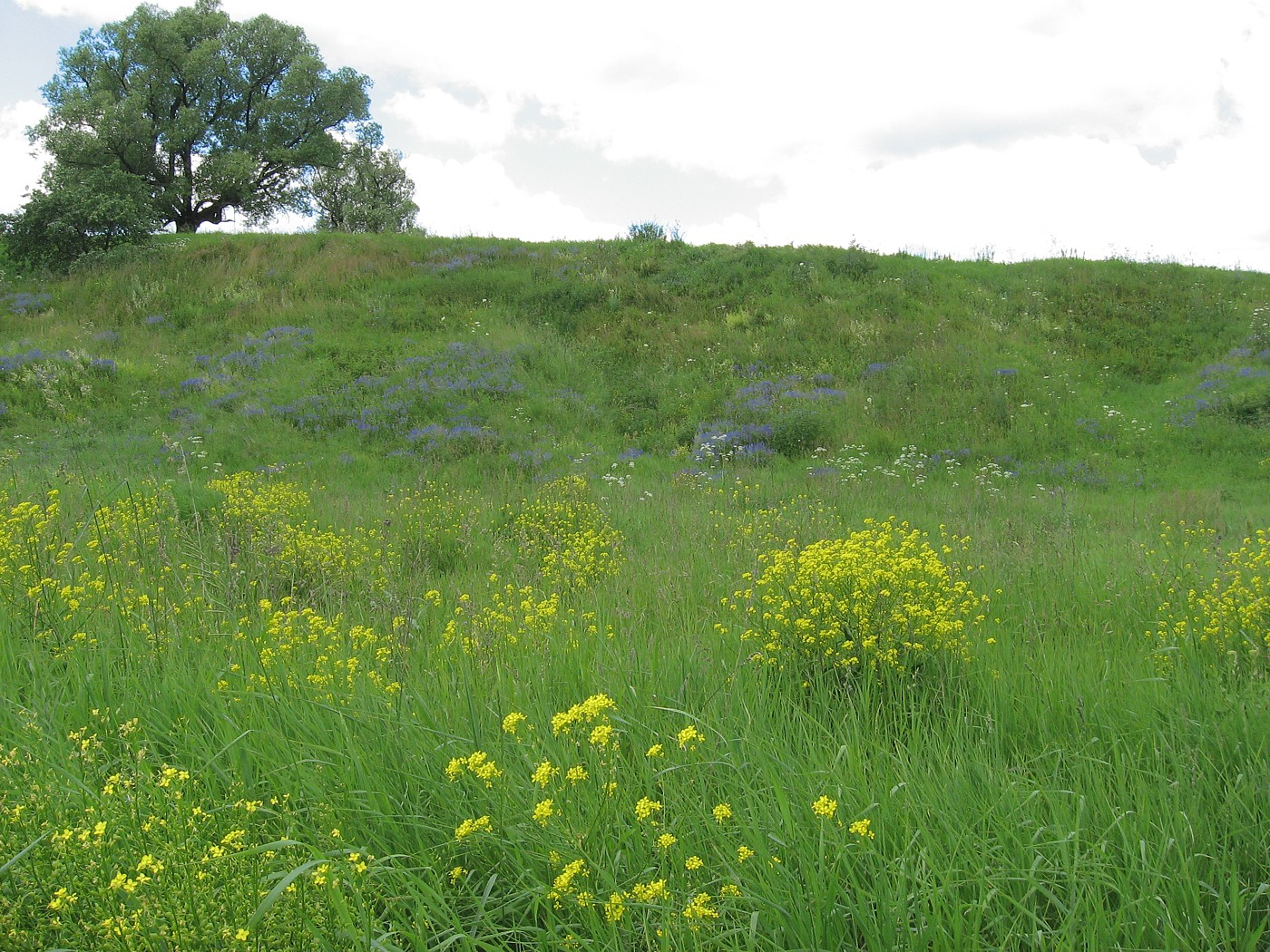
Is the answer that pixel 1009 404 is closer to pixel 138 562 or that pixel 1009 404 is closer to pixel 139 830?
pixel 138 562

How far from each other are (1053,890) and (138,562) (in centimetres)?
515

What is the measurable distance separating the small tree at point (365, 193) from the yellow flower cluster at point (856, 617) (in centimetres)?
3918

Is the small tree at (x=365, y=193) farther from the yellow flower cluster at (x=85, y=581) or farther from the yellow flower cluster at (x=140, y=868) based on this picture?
the yellow flower cluster at (x=140, y=868)

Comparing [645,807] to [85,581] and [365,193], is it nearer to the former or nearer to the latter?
[85,581]

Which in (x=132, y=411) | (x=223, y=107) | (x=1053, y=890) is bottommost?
(x=1053, y=890)

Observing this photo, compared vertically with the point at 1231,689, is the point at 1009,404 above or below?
above

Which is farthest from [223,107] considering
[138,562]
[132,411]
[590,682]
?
[590,682]

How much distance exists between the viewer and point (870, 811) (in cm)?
224

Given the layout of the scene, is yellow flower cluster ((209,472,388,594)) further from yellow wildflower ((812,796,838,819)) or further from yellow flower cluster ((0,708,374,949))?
yellow wildflower ((812,796,838,819))

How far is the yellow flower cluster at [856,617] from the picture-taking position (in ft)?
11.1

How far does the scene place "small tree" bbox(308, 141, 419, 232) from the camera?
39.6 m

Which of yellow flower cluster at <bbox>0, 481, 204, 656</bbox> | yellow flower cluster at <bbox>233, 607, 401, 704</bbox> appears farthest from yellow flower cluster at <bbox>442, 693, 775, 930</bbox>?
yellow flower cluster at <bbox>0, 481, 204, 656</bbox>

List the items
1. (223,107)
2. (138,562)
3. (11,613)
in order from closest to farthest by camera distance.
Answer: (11,613) < (138,562) < (223,107)

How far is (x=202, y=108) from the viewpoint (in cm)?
3272
